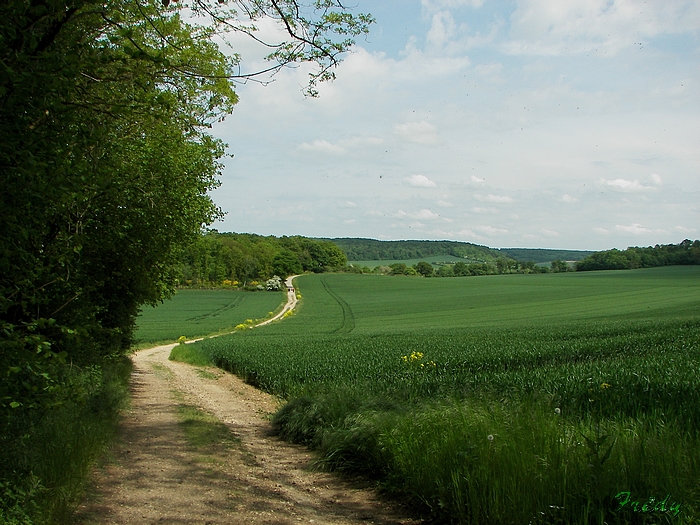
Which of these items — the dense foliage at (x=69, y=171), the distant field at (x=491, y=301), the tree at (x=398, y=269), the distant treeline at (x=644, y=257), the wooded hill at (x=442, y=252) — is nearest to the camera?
the dense foliage at (x=69, y=171)

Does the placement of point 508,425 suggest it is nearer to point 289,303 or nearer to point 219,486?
point 219,486

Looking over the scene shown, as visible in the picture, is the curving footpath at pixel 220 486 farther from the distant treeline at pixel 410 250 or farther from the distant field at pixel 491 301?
the distant treeline at pixel 410 250

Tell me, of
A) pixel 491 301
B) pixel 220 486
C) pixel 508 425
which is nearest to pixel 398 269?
pixel 491 301

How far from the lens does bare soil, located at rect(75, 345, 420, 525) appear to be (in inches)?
224

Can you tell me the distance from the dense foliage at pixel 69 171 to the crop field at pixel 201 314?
27.4 meters

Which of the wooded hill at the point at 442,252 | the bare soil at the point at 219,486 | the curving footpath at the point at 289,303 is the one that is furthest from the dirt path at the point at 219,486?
the wooded hill at the point at 442,252

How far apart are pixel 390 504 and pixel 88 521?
3151 millimetres

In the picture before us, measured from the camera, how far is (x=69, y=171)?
14.8 feet

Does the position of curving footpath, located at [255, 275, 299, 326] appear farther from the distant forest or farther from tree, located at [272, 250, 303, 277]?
tree, located at [272, 250, 303, 277]

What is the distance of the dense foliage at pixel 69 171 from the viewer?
4.18 meters

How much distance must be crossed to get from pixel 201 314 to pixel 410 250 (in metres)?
107

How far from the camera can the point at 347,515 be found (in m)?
5.98

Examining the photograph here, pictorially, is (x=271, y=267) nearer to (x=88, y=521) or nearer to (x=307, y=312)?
(x=307, y=312)

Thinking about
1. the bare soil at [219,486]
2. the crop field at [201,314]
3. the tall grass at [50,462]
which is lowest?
the crop field at [201,314]
